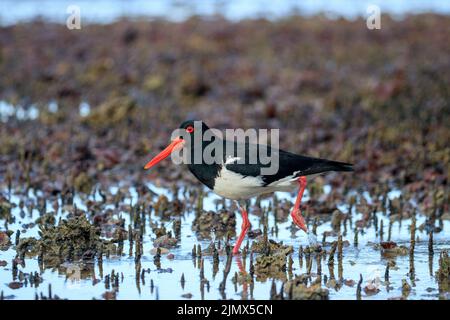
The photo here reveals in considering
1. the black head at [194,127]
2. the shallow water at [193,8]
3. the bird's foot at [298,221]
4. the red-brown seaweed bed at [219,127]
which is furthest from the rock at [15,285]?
the shallow water at [193,8]

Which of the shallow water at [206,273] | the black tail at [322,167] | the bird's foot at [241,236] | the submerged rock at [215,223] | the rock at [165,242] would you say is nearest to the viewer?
the shallow water at [206,273]

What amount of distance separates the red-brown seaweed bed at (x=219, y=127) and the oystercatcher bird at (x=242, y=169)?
420mm

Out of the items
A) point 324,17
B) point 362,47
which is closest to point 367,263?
point 362,47

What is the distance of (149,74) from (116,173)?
6.92m

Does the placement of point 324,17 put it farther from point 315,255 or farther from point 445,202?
point 315,255

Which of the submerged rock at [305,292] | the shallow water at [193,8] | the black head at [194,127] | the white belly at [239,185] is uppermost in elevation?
the shallow water at [193,8]

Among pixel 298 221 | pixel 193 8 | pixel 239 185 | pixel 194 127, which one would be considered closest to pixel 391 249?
pixel 298 221

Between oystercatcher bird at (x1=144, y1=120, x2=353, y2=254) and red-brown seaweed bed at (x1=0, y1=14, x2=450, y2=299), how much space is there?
0.42 metres

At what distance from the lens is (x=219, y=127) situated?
1370 centimetres

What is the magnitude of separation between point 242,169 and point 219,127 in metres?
5.69

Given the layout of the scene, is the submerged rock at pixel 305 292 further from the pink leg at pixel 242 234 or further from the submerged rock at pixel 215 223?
the submerged rock at pixel 215 223

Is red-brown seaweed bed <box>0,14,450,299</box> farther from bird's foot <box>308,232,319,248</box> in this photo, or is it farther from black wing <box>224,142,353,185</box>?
black wing <box>224,142,353,185</box>

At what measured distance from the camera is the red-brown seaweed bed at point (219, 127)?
280 inches

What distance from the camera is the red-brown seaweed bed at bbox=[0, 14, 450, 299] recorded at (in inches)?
280
